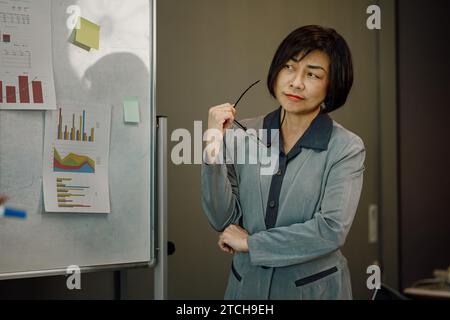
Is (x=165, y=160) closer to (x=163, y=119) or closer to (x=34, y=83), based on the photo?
(x=163, y=119)

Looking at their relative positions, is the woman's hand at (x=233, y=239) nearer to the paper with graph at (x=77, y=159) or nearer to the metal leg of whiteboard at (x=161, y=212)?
the metal leg of whiteboard at (x=161, y=212)

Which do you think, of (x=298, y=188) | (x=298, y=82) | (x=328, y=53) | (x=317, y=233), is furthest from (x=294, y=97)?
(x=317, y=233)

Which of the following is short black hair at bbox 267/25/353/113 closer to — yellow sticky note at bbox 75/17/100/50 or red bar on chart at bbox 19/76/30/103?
yellow sticky note at bbox 75/17/100/50

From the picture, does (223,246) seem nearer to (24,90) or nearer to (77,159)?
(77,159)

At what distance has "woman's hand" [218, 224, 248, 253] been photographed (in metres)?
1.78

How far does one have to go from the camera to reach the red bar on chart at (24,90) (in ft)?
5.60

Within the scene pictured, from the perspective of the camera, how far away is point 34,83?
1.73m

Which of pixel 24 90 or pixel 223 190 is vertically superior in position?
pixel 24 90

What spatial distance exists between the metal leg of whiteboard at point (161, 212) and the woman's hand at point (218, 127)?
6.2 inches

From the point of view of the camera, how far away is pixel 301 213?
5.68 ft

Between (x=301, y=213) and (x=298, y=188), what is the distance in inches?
3.2

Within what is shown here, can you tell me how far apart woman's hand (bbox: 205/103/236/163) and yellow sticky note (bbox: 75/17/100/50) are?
1.55ft

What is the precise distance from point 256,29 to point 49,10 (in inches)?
27.9

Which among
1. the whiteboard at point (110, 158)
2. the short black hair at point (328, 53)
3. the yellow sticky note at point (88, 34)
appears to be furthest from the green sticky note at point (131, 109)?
the short black hair at point (328, 53)
